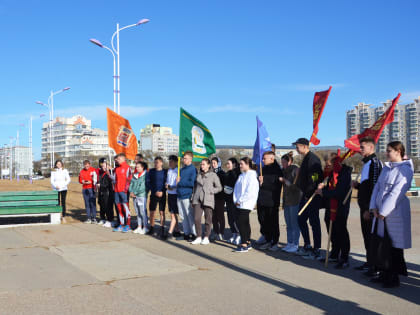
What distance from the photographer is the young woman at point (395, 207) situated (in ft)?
18.5

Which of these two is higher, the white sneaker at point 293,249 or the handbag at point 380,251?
the handbag at point 380,251

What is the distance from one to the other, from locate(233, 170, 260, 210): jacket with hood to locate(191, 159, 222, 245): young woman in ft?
2.65

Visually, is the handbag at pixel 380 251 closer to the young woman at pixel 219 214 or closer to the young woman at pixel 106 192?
the young woman at pixel 219 214

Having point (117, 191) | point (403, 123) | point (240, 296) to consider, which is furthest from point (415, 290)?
point (403, 123)

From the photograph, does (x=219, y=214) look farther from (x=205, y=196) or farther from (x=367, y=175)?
(x=367, y=175)

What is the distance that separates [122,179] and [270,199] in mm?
4232

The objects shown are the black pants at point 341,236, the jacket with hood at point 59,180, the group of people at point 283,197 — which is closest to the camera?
the group of people at point 283,197

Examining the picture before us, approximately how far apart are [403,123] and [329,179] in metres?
164

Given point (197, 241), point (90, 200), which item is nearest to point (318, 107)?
point (197, 241)

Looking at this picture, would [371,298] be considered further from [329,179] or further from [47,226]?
[47,226]

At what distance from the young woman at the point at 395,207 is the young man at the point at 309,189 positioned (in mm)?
1720

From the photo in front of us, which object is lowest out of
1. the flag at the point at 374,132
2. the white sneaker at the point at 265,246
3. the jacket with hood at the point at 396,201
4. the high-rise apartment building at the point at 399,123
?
the white sneaker at the point at 265,246

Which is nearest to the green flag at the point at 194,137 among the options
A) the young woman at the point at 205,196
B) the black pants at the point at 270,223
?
the young woman at the point at 205,196

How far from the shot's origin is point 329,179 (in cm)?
745
